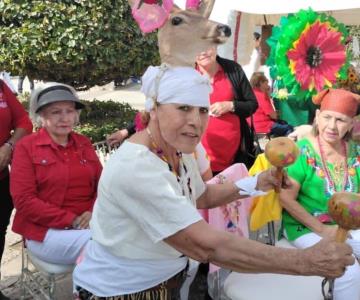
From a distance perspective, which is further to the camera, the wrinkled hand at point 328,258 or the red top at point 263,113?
the red top at point 263,113

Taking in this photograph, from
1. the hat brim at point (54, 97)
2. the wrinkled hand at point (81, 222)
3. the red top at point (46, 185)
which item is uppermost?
the hat brim at point (54, 97)

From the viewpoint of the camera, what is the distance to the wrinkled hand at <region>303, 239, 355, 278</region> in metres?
1.21

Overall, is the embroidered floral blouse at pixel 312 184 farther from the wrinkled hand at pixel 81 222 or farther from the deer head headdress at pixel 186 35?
the deer head headdress at pixel 186 35

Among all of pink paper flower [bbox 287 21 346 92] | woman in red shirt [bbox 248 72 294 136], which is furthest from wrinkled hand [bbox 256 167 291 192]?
woman in red shirt [bbox 248 72 294 136]

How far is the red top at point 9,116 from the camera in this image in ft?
9.61

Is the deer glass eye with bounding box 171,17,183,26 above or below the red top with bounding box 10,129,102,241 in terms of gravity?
above

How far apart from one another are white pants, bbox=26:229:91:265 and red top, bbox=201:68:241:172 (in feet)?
3.71

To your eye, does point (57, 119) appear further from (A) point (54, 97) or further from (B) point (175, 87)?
(B) point (175, 87)

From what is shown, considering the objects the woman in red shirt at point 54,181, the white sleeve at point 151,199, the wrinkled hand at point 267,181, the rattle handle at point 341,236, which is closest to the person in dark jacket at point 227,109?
the woman in red shirt at point 54,181

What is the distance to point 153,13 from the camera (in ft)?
5.08

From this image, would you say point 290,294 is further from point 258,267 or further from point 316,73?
point 316,73

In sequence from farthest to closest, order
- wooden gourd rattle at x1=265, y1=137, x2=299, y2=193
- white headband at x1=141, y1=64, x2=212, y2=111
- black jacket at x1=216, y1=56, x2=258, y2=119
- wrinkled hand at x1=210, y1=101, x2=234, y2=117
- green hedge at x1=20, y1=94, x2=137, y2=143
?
1. green hedge at x1=20, y1=94, x2=137, y2=143
2. black jacket at x1=216, y1=56, x2=258, y2=119
3. wrinkled hand at x1=210, y1=101, x2=234, y2=117
4. wooden gourd rattle at x1=265, y1=137, x2=299, y2=193
5. white headband at x1=141, y1=64, x2=212, y2=111

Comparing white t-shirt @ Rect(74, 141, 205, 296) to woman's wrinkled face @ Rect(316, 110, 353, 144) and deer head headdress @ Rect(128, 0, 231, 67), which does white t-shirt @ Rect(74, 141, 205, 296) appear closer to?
deer head headdress @ Rect(128, 0, 231, 67)

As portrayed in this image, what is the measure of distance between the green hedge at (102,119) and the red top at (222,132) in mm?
2684
